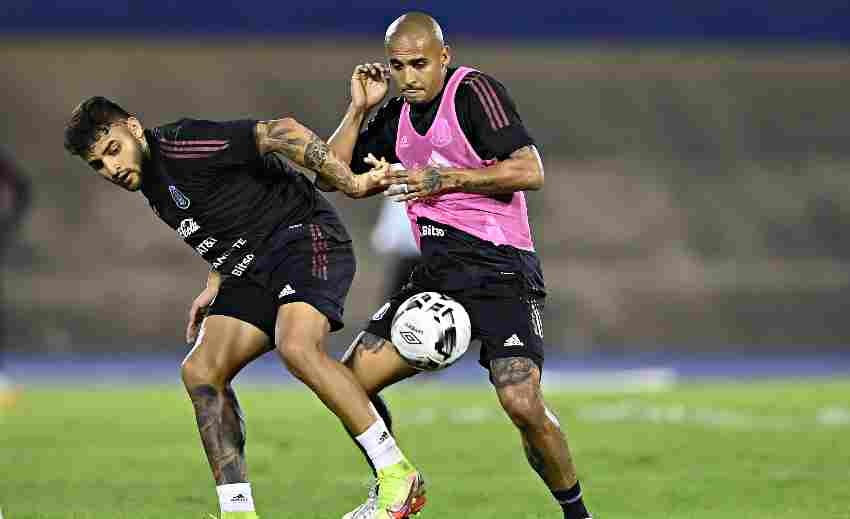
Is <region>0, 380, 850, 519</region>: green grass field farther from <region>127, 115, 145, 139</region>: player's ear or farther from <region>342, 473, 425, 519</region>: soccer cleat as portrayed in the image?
<region>127, 115, 145, 139</region>: player's ear

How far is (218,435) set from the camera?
687cm

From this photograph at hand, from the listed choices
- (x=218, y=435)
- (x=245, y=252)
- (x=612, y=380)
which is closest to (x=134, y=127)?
(x=245, y=252)

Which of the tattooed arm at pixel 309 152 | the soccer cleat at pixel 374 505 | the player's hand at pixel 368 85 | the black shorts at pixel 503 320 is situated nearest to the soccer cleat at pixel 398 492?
the soccer cleat at pixel 374 505

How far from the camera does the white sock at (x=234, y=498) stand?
22.1 feet

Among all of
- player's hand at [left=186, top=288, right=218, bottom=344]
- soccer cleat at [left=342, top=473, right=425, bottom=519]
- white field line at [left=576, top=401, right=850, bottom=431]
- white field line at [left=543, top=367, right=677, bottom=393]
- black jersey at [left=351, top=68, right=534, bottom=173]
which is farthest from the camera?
white field line at [left=543, top=367, right=677, bottom=393]

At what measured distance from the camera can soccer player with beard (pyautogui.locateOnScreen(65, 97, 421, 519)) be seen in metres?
6.67

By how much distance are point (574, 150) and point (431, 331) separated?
16342 mm

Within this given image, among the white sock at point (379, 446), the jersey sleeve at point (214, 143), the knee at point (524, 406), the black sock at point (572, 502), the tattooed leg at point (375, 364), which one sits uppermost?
the jersey sleeve at point (214, 143)

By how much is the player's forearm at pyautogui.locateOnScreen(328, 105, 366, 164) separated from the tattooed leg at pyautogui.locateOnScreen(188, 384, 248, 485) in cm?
128

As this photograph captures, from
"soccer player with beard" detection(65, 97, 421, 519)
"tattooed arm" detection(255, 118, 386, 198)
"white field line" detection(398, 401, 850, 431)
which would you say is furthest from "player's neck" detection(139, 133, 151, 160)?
"white field line" detection(398, 401, 850, 431)

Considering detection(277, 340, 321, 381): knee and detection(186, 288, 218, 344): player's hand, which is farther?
detection(186, 288, 218, 344): player's hand

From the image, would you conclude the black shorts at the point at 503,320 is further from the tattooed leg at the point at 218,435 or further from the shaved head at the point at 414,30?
the shaved head at the point at 414,30

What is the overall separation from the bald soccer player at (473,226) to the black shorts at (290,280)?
0.28m

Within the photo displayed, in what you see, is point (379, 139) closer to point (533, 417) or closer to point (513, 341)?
point (513, 341)
